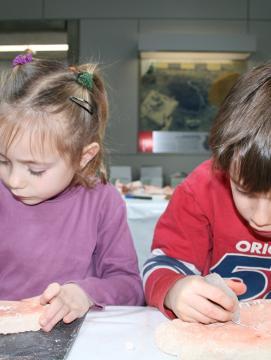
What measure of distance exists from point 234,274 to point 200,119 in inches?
97.4

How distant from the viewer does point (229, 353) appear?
46 cm

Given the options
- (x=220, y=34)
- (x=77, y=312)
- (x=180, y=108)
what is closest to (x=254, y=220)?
(x=77, y=312)

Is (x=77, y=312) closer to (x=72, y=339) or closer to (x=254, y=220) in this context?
(x=72, y=339)

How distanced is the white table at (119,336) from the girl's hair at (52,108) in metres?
0.30

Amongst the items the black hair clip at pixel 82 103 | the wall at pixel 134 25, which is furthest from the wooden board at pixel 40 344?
the wall at pixel 134 25

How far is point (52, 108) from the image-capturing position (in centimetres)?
74

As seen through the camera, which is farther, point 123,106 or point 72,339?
point 123,106

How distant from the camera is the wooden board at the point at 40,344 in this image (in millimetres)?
452

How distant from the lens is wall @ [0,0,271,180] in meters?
3.20

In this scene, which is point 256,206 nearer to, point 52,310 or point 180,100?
point 52,310

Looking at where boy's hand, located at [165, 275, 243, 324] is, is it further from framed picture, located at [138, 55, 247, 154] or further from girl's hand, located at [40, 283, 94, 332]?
framed picture, located at [138, 55, 247, 154]

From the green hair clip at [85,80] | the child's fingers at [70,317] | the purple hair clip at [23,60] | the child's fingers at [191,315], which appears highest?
the purple hair clip at [23,60]

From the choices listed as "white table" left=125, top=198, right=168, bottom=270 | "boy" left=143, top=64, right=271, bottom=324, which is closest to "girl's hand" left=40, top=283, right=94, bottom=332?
"boy" left=143, top=64, right=271, bottom=324

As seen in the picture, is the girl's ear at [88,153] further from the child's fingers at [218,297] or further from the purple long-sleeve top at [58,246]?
the child's fingers at [218,297]
